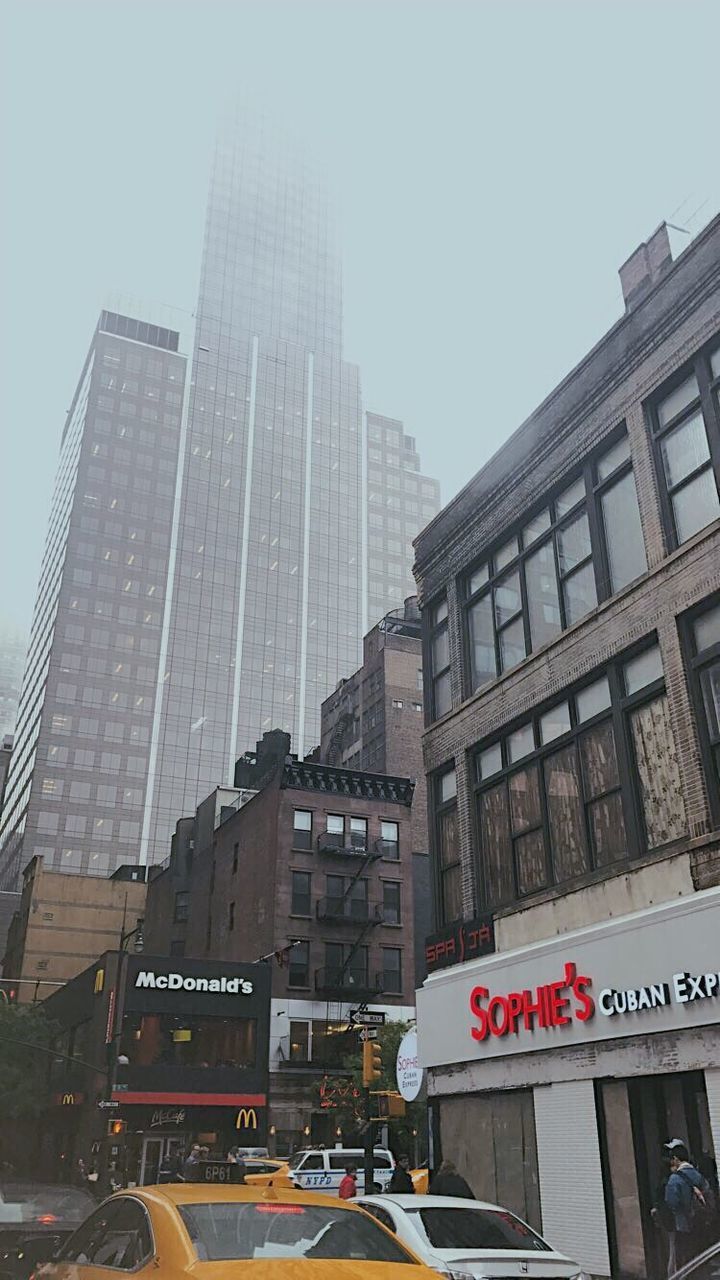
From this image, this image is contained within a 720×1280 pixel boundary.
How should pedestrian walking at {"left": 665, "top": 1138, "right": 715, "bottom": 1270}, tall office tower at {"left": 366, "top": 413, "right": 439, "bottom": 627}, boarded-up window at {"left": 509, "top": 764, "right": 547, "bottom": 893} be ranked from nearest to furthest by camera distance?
pedestrian walking at {"left": 665, "top": 1138, "right": 715, "bottom": 1270} → boarded-up window at {"left": 509, "top": 764, "right": 547, "bottom": 893} → tall office tower at {"left": 366, "top": 413, "right": 439, "bottom": 627}

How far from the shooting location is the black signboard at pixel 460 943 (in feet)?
61.9

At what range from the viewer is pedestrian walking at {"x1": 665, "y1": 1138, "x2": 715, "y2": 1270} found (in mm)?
12188

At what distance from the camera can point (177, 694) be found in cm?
13975

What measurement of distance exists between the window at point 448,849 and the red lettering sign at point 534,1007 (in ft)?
8.55

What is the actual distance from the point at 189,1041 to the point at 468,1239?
38.6m

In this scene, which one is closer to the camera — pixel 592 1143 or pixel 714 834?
pixel 714 834

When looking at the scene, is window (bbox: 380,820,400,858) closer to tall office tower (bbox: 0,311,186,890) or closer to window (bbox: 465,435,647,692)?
window (bbox: 465,435,647,692)

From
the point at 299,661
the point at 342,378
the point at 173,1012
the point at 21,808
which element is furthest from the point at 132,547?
the point at 173,1012

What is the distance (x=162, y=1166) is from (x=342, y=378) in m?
164

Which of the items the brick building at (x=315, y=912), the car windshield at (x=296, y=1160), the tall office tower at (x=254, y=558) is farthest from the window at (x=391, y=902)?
the tall office tower at (x=254, y=558)

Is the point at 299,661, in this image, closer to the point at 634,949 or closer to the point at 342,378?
the point at 342,378

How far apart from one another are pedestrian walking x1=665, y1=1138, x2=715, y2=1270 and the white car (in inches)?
137

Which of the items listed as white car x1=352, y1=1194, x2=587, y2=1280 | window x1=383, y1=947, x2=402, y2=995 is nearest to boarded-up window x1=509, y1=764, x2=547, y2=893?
white car x1=352, y1=1194, x2=587, y2=1280

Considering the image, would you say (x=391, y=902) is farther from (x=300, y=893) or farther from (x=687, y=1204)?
(x=687, y=1204)
